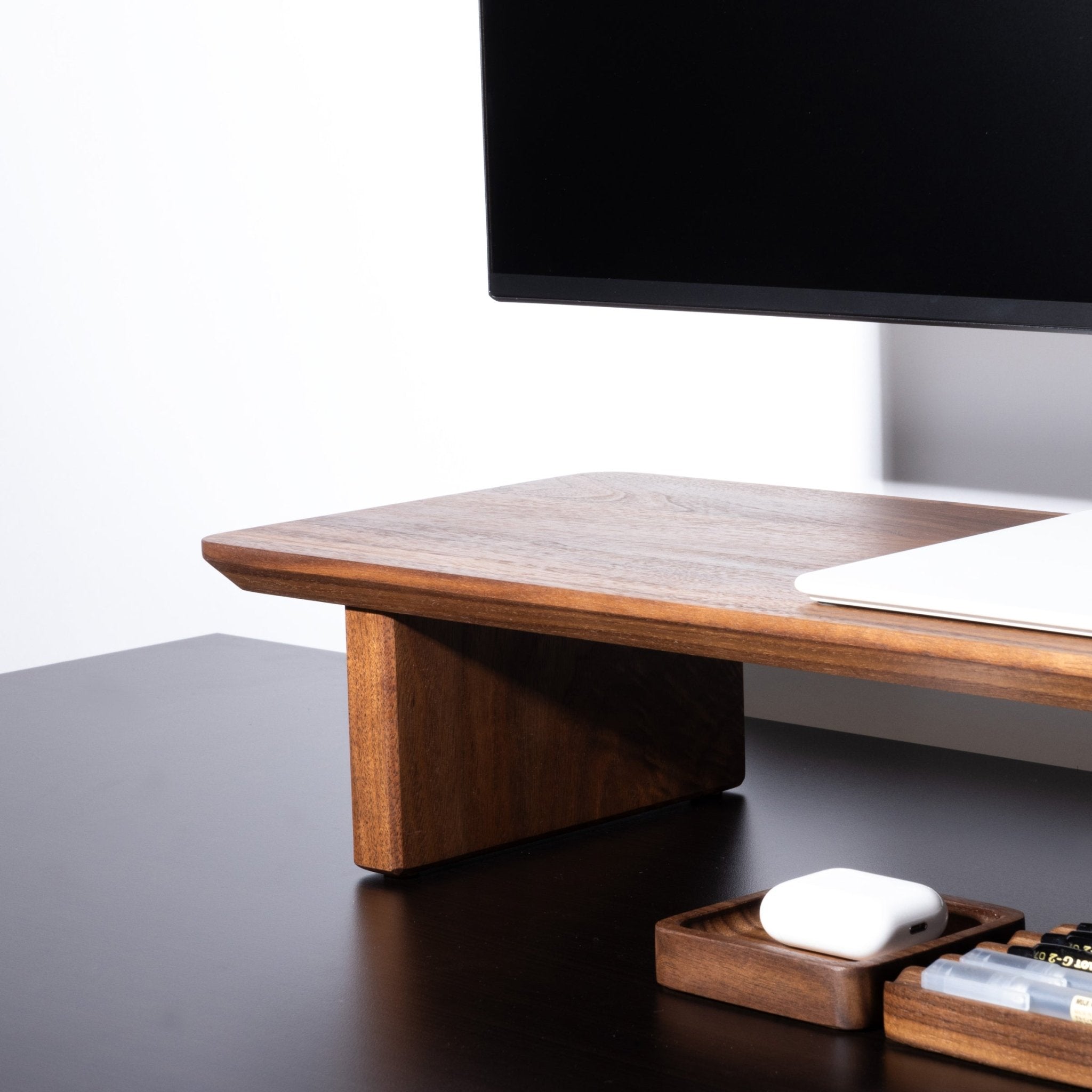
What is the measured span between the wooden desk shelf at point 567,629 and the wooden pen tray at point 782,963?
138mm

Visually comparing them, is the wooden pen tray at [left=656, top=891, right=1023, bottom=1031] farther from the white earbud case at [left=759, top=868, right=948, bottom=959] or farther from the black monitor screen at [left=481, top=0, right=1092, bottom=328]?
the black monitor screen at [left=481, top=0, right=1092, bottom=328]

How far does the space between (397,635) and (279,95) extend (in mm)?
823

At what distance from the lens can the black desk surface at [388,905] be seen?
793 mm

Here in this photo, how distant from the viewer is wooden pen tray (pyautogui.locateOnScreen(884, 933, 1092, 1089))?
74 cm

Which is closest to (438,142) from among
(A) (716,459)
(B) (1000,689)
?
(A) (716,459)

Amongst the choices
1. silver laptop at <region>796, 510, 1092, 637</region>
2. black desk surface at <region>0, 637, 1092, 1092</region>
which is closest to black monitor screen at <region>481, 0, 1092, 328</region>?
silver laptop at <region>796, 510, 1092, 637</region>

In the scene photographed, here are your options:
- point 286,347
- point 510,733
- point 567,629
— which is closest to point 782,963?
point 567,629

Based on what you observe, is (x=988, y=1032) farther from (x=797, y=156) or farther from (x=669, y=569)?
(x=797, y=156)

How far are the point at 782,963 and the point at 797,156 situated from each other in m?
0.39

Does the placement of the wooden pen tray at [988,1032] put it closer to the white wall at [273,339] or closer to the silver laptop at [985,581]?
the silver laptop at [985,581]

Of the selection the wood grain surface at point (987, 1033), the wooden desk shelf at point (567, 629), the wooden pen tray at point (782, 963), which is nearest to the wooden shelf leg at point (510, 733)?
the wooden desk shelf at point (567, 629)

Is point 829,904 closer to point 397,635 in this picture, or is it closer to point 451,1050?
point 451,1050

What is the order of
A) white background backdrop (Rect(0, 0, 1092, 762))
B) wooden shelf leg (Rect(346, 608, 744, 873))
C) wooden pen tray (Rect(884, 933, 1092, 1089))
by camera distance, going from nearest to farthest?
1. wooden pen tray (Rect(884, 933, 1092, 1089))
2. wooden shelf leg (Rect(346, 608, 744, 873))
3. white background backdrop (Rect(0, 0, 1092, 762))

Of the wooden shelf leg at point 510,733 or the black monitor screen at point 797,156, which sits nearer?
the black monitor screen at point 797,156
